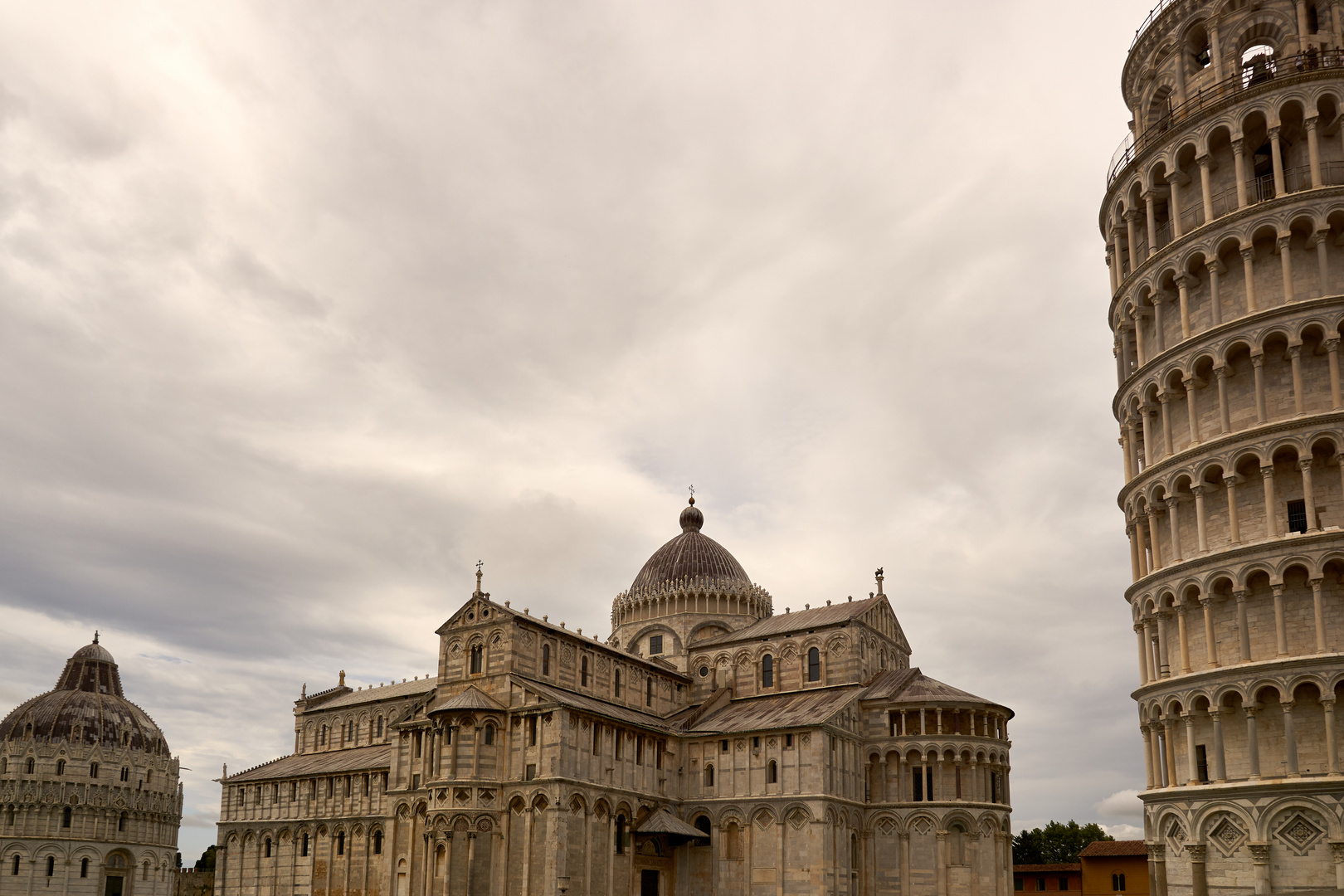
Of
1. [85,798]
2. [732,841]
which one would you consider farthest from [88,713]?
[732,841]

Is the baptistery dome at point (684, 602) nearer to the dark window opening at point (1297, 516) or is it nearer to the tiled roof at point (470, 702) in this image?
the tiled roof at point (470, 702)

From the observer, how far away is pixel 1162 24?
39.5 m

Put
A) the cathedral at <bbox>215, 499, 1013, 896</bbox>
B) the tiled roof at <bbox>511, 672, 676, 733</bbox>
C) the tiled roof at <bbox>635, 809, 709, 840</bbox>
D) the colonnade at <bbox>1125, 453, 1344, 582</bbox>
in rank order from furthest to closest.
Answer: the tiled roof at <bbox>635, 809, 709, 840</bbox> < the tiled roof at <bbox>511, 672, 676, 733</bbox> < the cathedral at <bbox>215, 499, 1013, 896</bbox> < the colonnade at <bbox>1125, 453, 1344, 582</bbox>

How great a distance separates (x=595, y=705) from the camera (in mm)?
56375

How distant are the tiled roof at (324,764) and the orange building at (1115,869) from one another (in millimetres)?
49457

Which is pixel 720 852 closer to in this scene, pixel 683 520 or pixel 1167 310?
pixel 683 520

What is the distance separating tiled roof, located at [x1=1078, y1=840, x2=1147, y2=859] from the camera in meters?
70.6

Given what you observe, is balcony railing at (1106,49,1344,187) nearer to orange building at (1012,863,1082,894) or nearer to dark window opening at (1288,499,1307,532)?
dark window opening at (1288,499,1307,532)

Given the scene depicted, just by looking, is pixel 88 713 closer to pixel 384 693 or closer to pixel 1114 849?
pixel 384 693

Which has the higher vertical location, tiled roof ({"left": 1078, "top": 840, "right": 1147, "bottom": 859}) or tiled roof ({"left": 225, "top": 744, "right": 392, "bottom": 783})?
tiled roof ({"left": 225, "top": 744, "right": 392, "bottom": 783})

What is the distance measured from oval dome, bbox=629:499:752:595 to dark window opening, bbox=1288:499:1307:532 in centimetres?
4498

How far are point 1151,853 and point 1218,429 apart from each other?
14.0 meters

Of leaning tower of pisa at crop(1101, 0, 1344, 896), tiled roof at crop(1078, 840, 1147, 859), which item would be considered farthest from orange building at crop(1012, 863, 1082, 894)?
leaning tower of pisa at crop(1101, 0, 1344, 896)

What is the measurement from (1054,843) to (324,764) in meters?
65.0
